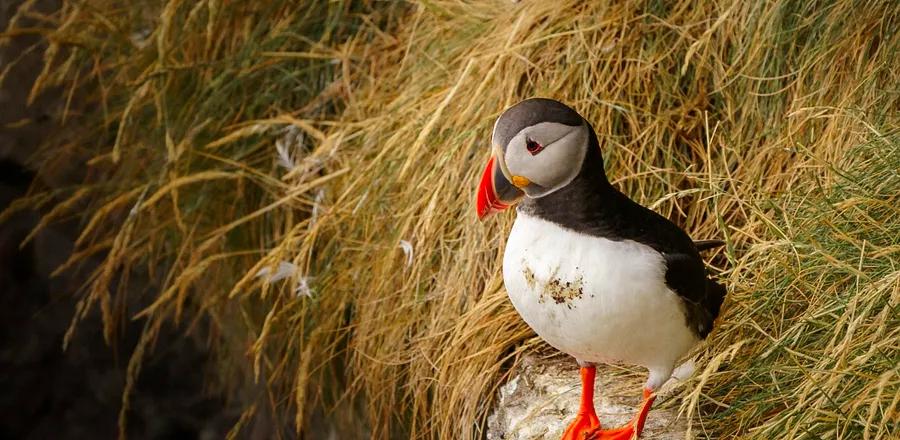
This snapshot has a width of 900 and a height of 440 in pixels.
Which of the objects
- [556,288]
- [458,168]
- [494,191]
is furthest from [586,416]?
[458,168]

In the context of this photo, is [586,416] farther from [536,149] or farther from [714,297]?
[536,149]

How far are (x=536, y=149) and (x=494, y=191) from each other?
0.08m

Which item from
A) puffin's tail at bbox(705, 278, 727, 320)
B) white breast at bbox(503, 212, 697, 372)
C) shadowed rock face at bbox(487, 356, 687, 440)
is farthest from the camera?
shadowed rock face at bbox(487, 356, 687, 440)

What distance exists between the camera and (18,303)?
2.92 meters

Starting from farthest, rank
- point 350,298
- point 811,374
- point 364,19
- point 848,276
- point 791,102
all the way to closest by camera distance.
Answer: point 364,19
point 350,298
point 791,102
point 848,276
point 811,374

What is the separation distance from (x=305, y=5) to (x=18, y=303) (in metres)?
1.22

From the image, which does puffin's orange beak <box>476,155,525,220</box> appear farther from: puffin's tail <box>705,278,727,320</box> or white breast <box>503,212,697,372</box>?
puffin's tail <box>705,278,727,320</box>

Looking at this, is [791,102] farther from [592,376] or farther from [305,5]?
[305,5]

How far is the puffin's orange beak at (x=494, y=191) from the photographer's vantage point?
1.29 meters

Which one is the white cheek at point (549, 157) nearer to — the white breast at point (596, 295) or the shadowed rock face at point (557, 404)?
the white breast at point (596, 295)

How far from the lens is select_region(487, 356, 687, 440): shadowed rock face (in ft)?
4.83

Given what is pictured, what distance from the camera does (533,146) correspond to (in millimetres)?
1270

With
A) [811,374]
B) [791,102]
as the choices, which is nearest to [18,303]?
[791,102]

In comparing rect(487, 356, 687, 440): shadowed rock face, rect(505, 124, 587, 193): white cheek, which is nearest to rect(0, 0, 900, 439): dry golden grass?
rect(487, 356, 687, 440): shadowed rock face
